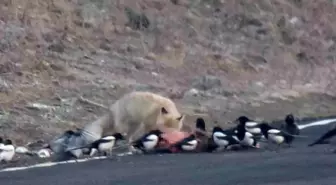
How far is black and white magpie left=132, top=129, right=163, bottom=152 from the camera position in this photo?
43.7ft

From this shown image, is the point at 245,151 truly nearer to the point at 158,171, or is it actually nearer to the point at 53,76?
the point at 158,171

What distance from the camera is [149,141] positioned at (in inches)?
524

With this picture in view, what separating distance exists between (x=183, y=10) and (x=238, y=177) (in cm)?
1781

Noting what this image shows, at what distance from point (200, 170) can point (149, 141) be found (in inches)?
100

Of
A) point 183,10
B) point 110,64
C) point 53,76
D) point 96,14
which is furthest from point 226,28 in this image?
point 53,76

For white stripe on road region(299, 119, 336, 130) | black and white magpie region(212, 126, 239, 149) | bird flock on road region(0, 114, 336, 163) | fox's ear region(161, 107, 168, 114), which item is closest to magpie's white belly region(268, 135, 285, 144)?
bird flock on road region(0, 114, 336, 163)

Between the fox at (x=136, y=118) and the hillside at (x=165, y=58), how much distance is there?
1.71 meters

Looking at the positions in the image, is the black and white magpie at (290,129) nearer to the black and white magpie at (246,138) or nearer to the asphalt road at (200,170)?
the black and white magpie at (246,138)

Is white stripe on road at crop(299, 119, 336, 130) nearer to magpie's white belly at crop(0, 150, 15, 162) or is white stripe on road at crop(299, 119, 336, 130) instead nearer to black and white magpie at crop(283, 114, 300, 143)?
black and white magpie at crop(283, 114, 300, 143)

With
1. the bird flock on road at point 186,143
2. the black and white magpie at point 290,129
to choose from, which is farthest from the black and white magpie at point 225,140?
the black and white magpie at point 290,129

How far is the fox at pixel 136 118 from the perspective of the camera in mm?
14586

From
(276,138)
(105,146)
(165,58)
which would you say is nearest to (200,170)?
(105,146)

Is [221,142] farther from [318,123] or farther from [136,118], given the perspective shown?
[318,123]

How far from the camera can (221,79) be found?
22.9 m
